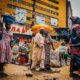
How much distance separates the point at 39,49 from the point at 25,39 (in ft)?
43.3

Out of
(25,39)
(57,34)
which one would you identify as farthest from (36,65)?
(57,34)

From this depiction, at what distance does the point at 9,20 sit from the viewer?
7727mm

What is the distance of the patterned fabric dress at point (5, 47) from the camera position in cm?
732

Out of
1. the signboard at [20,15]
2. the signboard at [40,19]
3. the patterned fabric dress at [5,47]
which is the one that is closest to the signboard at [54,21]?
the signboard at [40,19]

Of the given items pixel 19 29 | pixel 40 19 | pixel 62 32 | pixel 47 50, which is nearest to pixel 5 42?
pixel 47 50

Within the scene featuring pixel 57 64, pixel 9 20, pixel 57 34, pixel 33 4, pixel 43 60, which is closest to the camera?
pixel 9 20

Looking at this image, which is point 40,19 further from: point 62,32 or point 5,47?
point 5,47

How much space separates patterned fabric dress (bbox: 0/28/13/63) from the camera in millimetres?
7320

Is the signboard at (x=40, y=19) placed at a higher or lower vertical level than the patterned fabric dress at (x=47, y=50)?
higher

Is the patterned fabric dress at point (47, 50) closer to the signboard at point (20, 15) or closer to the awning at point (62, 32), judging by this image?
the signboard at point (20, 15)

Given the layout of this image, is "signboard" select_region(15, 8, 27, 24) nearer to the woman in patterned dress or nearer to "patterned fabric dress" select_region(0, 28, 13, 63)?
the woman in patterned dress

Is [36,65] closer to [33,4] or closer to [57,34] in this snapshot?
[33,4]

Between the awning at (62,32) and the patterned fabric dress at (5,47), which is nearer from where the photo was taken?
the patterned fabric dress at (5,47)

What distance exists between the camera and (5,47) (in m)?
7.48
